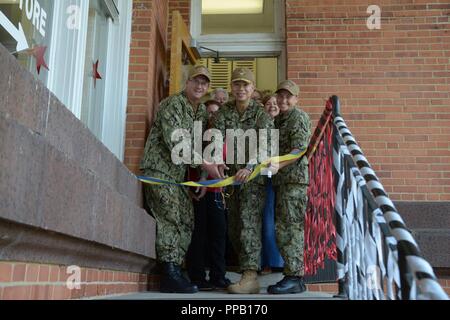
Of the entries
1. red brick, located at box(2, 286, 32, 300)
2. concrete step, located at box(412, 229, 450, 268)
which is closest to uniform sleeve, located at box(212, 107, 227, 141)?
concrete step, located at box(412, 229, 450, 268)

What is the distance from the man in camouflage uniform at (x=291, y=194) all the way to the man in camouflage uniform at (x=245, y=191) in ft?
0.48

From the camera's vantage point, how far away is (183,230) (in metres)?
3.81

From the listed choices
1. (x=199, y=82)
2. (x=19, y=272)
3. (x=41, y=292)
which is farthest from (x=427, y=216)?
(x=19, y=272)

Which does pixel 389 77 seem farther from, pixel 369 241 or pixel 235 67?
pixel 369 241

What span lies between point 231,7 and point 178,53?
1.74 meters

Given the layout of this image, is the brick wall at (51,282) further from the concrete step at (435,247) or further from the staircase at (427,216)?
the staircase at (427,216)

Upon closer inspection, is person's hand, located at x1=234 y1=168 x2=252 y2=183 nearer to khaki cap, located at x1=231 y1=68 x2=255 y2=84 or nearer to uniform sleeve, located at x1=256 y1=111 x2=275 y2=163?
uniform sleeve, located at x1=256 y1=111 x2=275 y2=163

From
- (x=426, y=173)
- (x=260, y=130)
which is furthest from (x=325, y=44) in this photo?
(x=260, y=130)

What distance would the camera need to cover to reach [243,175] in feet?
11.7

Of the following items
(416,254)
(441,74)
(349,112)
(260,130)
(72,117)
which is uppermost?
(441,74)

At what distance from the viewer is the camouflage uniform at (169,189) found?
12.2ft

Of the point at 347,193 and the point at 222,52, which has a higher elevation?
the point at 222,52

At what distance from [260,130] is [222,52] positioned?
105 inches

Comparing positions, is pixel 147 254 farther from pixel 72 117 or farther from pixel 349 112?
pixel 349 112
